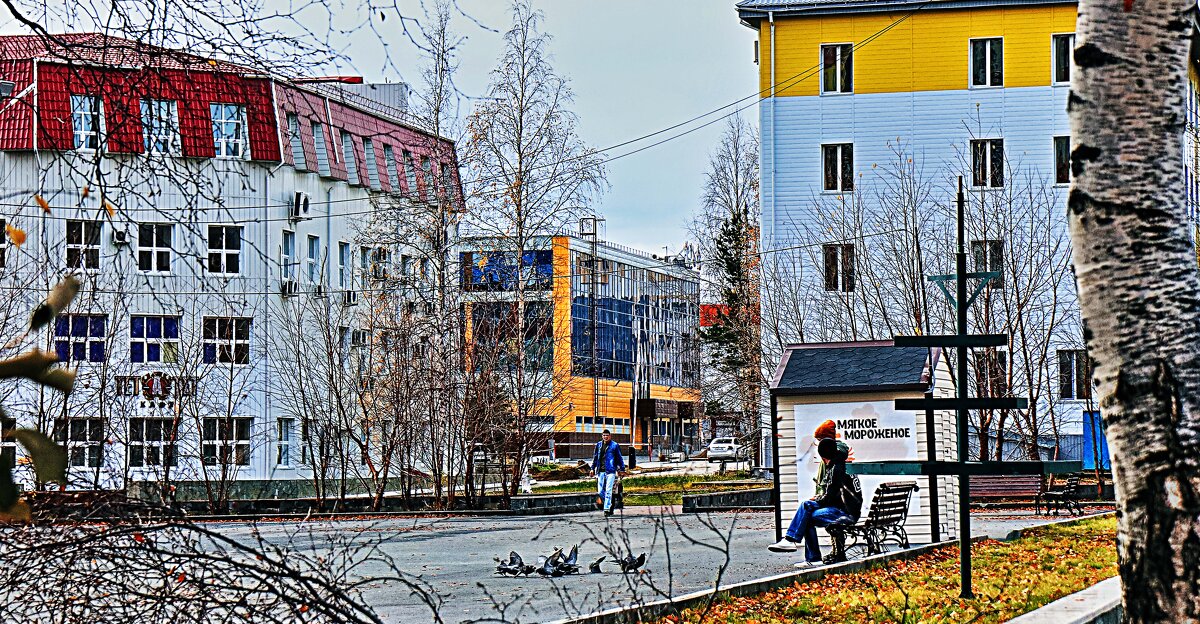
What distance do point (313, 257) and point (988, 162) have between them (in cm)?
2357

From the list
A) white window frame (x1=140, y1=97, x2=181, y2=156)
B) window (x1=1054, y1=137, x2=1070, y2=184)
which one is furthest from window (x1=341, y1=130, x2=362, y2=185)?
white window frame (x1=140, y1=97, x2=181, y2=156)

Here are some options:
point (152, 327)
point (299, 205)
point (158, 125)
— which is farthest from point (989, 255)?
point (158, 125)

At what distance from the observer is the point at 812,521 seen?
15695 mm

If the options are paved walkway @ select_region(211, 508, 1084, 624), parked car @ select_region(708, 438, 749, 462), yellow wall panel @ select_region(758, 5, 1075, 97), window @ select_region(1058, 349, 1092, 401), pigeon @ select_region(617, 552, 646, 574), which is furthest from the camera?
parked car @ select_region(708, 438, 749, 462)

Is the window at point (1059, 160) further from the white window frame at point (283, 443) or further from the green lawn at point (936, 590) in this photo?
the green lawn at point (936, 590)

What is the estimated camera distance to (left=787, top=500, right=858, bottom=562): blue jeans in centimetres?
1570

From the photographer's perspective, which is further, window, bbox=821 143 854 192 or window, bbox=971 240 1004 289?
window, bbox=821 143 854 192

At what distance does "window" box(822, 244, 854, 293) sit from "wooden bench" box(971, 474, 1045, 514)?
878 cm

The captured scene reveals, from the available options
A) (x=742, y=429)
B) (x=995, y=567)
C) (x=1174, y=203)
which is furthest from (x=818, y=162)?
(x=1174, y=203)

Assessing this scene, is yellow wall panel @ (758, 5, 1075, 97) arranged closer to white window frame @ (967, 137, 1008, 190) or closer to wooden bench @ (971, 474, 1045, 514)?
white window frame @ (967, 137, 1008, 190)

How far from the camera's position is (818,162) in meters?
46.2

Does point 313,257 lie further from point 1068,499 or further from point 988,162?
point 1068,499

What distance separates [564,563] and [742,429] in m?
Answer: 41.5

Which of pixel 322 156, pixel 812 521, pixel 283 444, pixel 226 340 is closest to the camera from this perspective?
pixel 812 521
